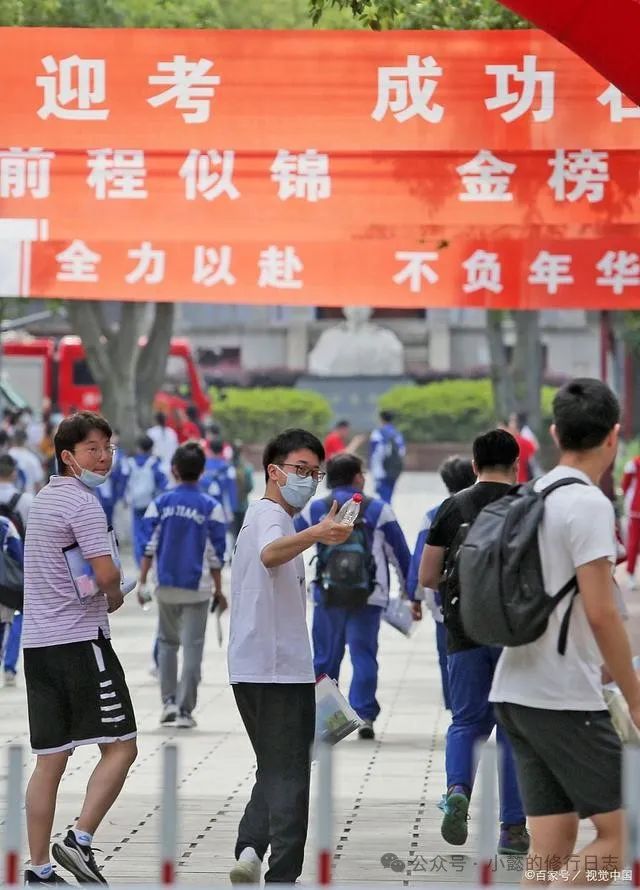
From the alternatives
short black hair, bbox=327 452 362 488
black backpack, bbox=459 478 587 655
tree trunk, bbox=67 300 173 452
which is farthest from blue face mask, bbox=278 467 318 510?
tree trunk, bbox=67 300 173 452

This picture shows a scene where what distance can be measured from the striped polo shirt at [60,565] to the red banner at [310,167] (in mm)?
2349

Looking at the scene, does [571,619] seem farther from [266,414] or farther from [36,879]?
[266,414]

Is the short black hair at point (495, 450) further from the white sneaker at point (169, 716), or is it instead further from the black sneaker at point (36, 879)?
the white sneaker at point (169, 716)

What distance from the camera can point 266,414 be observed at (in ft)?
151

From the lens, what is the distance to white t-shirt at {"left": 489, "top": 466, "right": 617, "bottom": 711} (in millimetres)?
4730

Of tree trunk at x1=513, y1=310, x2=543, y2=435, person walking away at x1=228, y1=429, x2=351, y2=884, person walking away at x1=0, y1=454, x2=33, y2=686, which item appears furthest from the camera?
tree trunk at x1=513, y1=310, x2=543, y2=435

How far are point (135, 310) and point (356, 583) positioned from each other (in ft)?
57.1

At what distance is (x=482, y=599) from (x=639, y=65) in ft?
11.3

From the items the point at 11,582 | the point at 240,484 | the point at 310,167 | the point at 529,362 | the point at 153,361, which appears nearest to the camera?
the point at 310,167

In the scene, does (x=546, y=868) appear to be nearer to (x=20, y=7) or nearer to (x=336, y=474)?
(x=336, y=474)

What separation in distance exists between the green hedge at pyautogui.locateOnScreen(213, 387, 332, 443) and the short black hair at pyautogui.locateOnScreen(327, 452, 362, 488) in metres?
35.4

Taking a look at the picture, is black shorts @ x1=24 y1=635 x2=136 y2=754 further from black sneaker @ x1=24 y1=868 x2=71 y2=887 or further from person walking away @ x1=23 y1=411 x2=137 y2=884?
black sneaker @ x1=24 y1=868 x2=71 y2=887

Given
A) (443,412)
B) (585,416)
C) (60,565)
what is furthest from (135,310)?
(585,416)

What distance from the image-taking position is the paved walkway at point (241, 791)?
7.13m
